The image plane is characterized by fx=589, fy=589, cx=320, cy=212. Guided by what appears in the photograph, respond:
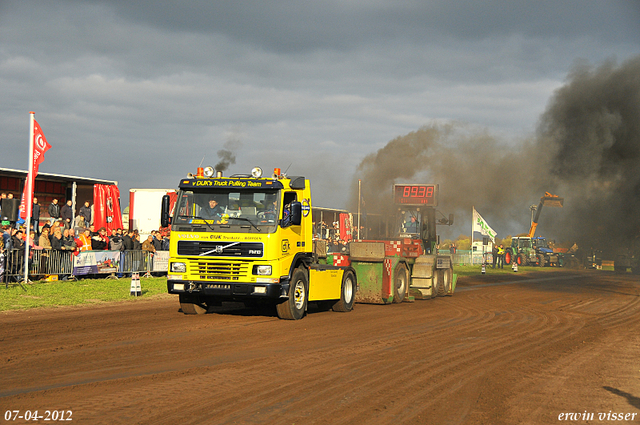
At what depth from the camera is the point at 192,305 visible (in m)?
13.5

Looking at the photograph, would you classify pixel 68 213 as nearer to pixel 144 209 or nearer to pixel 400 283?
pixel 144 209

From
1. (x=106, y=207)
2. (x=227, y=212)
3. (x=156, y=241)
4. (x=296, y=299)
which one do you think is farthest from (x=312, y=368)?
(x=106, y=207)

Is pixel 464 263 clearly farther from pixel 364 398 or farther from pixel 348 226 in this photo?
pixel 364 398

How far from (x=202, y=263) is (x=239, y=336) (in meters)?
2.24

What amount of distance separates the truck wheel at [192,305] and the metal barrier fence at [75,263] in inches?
262

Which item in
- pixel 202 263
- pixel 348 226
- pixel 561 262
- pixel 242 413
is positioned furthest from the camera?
pixel 561 262

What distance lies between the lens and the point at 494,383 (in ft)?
23.6

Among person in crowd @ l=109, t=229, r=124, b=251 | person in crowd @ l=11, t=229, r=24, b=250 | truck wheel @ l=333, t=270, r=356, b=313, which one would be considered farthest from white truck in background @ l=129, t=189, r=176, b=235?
truck wheel @ l=333, t=270, r=356, b=313

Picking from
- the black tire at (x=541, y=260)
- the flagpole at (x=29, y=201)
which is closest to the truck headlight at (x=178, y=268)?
the flagpole at (x=29, y=201)

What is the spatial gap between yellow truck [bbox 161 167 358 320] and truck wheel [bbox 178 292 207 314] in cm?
25

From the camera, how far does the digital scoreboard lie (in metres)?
20.3

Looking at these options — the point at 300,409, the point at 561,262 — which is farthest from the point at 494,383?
the point at 561,262

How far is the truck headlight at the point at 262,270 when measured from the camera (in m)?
11.8

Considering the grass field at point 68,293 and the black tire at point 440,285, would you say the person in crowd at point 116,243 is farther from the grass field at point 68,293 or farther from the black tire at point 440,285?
the black tire at point 440,285
